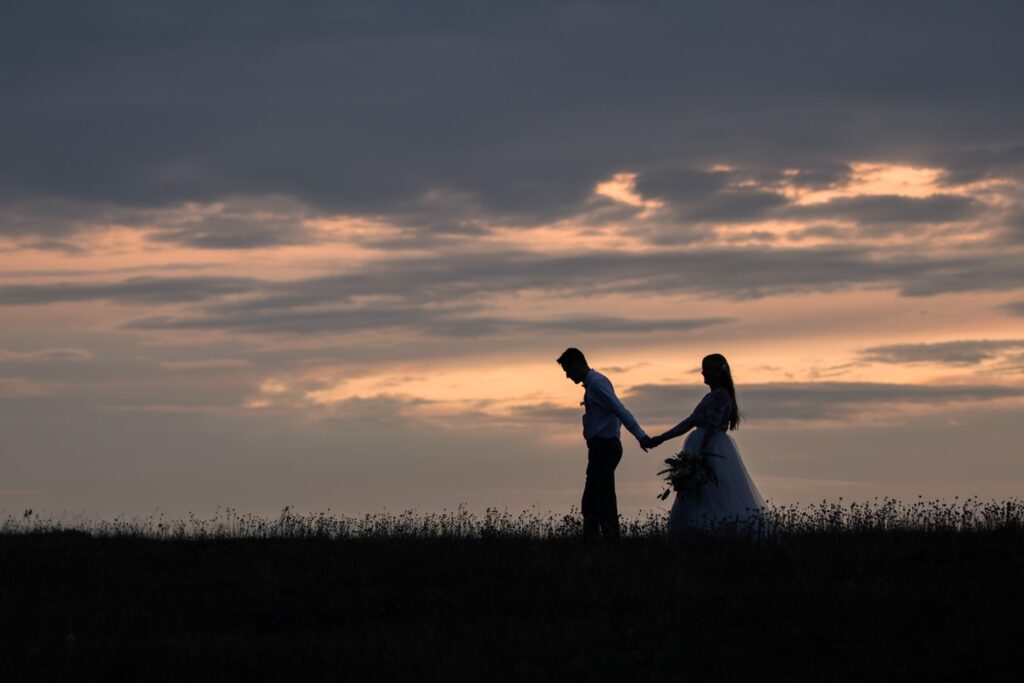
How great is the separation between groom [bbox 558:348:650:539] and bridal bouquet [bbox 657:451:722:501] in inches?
30.0

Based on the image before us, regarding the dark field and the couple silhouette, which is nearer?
the dark field

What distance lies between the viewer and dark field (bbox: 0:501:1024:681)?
11.9 metres

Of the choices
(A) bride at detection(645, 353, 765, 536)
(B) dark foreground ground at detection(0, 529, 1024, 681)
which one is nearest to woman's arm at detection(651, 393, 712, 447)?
(A) bride at detection(645, 353, 765, 536)

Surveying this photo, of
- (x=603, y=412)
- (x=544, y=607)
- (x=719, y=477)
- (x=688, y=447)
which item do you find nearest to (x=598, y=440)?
(x=603, y=412)

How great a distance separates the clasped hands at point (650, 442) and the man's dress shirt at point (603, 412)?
6cm

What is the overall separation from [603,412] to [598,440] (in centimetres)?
40

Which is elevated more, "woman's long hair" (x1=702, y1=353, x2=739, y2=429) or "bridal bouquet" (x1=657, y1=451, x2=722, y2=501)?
"woman's long hair" (x1=702, y1=353, x2=739, y2=429)

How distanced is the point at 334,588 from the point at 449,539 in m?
3.20

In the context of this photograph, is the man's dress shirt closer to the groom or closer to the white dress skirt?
the groom

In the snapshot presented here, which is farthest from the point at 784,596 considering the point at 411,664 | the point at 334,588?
the point at 334,588

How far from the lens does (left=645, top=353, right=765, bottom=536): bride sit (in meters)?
16.7

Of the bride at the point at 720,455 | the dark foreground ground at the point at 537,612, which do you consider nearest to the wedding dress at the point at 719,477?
the bride at the point at 720,455

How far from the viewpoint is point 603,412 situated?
57.7ft

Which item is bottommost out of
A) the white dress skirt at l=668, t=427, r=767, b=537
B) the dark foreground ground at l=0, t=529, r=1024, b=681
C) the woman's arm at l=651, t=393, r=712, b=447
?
the dark foreground ground at l=0, t=529, r=1024, b=681
